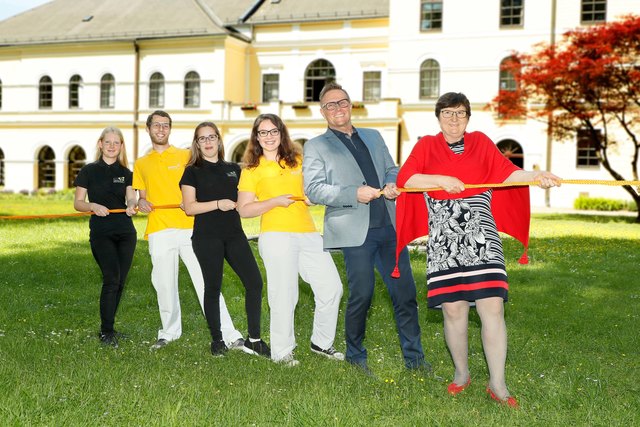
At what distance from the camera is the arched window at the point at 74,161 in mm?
40250

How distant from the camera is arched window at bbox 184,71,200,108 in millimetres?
37750

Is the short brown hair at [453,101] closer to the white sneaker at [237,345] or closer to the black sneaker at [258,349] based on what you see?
the black sneaker at [258,349]

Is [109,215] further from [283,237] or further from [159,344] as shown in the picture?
[283,237]

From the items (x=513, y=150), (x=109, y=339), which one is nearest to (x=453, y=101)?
(x=109, y=339)

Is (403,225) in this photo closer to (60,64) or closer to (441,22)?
(441,22)

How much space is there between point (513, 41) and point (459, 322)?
98.0 ft

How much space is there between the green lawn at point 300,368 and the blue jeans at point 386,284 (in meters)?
0.27

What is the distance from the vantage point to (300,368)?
6.02 m

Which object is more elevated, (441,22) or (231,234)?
(441,22)

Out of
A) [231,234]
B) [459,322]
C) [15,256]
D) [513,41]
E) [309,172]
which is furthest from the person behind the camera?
[513,41]

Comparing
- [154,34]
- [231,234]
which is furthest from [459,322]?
[154,34]

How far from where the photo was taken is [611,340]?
7.50 metres

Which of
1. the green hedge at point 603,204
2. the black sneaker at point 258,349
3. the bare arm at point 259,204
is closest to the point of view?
the bare arm at point 259,204

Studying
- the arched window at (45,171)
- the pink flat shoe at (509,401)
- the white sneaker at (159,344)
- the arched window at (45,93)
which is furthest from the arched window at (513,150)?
the pink flat shoe at (509,401)
